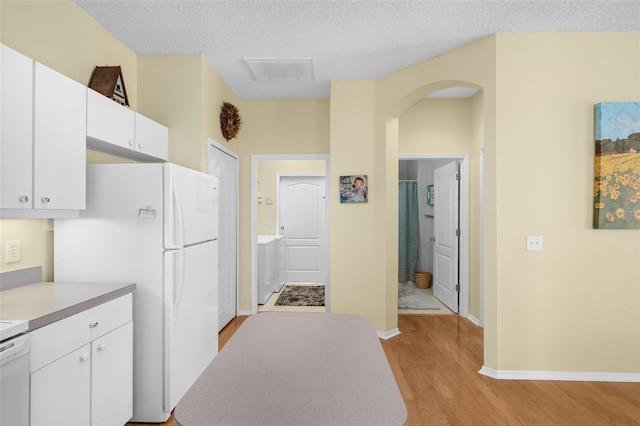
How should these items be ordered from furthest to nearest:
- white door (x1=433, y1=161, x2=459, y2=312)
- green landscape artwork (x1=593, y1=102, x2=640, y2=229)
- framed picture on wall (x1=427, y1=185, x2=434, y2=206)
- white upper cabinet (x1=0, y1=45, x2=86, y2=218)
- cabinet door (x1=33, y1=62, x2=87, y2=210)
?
framed picture on wall (x1=427, y1=185, x2=434, y2=206), white door (x1=433, y1=161, x2=459, y2=312), green landscape artwork (x1=593, y1=102, x2=640, y2=229), cabinet door (x1=33, y1=62, x2=87, y2=210), white upper cabinet (x1=0, y1=45, x2=86, y2=218)

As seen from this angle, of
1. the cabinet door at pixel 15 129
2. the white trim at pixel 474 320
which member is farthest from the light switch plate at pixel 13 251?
the white trim at pixel 474 320

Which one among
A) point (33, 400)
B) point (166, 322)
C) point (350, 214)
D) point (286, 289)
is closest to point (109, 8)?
point (166, 322)

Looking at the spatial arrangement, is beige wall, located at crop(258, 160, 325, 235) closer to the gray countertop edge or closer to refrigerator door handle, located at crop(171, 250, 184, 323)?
refrigerator door handle, located at crop(171, 250, 184, 323)

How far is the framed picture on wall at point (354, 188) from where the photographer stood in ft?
11.8

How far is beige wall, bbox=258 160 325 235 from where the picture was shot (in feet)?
19.1

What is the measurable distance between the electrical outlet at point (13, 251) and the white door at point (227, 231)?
1694mm

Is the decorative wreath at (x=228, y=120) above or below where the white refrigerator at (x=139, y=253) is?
above

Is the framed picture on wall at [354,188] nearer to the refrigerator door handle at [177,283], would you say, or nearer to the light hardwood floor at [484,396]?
the light hardwood floor at [484,396]

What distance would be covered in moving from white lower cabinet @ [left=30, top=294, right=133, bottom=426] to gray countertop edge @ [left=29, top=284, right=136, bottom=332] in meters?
0.02

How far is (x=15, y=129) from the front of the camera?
1.51 metres

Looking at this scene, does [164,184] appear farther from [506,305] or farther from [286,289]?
[286,289]

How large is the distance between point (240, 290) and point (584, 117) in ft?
12.8

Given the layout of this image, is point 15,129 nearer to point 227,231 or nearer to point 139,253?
point 139,253

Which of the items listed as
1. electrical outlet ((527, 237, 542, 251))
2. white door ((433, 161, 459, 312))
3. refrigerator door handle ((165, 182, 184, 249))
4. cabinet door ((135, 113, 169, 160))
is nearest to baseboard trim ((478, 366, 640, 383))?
electrical outlet ((527, 237, 542, 251))
